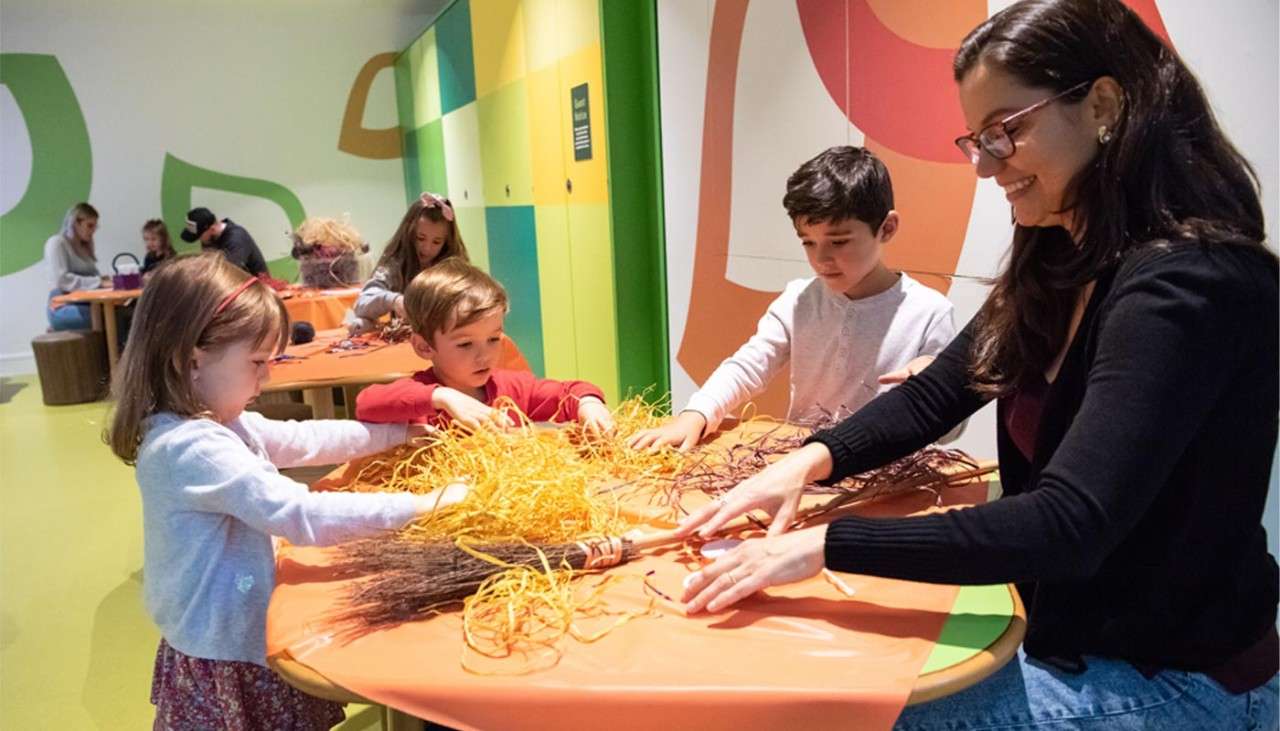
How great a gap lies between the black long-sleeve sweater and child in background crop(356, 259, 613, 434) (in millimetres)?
981

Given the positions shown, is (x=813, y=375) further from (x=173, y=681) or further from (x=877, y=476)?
(x=173, y=681)

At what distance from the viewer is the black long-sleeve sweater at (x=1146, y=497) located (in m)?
1.12

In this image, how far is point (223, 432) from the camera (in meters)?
1.55

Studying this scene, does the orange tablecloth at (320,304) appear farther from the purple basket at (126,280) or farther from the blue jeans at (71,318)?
the blue jeans at (71,318)

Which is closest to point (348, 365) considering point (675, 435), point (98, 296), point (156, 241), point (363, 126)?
point (675, 435)

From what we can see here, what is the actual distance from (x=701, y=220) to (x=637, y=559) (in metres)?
2.64

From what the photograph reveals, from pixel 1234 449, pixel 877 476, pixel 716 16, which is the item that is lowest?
pixel 877 476

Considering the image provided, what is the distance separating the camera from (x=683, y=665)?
3.62 feet

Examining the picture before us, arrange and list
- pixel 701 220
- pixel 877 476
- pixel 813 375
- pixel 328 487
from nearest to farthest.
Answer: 1. pixel 877 476
2. pixel 328 487
3. pixel 813 375
4. pixel 701 220

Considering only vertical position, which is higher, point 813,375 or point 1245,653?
point 813,375

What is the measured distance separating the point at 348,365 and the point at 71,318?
5236 millimetres

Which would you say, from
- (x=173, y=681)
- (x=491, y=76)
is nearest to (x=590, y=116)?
(x=491, y=76)

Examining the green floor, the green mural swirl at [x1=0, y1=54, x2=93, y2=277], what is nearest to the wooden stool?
the green floor

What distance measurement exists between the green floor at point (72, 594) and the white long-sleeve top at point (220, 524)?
1.08 m
